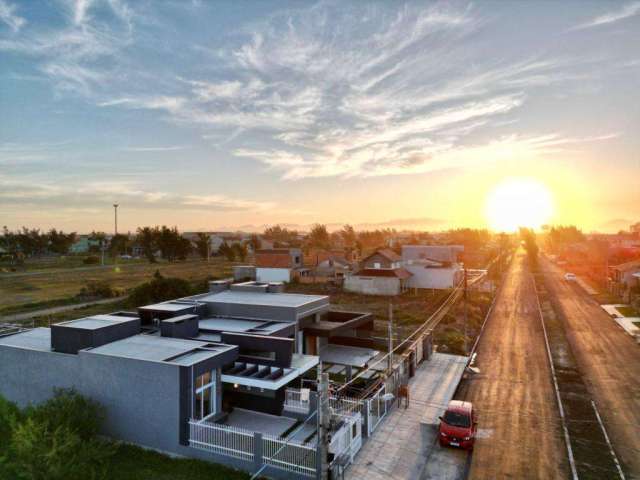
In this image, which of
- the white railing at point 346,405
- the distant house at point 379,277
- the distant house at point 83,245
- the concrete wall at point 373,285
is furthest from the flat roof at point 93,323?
the distant house at point 83,245

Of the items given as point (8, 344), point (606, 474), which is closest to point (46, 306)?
point (8, 344)

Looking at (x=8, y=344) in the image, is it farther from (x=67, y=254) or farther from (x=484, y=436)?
(x=67, y=254)

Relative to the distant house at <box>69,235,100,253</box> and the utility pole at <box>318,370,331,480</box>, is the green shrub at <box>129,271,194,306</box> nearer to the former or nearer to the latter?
the utility pole at <box>318,370,331,480</box>

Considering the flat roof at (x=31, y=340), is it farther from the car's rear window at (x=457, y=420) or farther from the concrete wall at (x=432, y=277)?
the concrete wall at (x=432, y=277)

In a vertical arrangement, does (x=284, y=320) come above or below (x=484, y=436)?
above

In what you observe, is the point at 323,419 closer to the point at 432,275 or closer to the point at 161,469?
the point at 161,469

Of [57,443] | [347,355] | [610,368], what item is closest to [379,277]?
[347,355]

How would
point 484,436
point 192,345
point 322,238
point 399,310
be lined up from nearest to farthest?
point 484,436 < point 192,345 < point 399,310 < point 322,238
